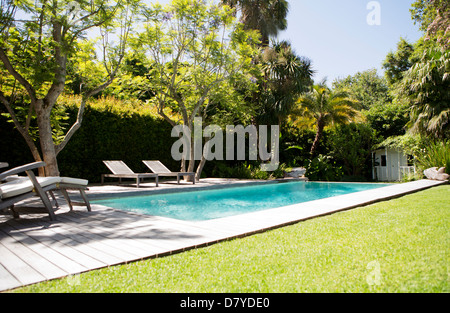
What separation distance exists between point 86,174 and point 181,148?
189 inches

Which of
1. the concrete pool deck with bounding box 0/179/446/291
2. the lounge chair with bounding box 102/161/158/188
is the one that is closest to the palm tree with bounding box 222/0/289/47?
the lounge chair with bounding box 102/161/158/188

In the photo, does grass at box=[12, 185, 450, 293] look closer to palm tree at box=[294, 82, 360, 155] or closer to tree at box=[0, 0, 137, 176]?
tree at box=[0, 0, 137, 176]

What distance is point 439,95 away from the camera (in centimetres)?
1244

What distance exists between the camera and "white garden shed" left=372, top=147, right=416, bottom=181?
1695 cm

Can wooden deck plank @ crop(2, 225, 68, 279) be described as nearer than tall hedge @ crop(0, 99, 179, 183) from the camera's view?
Yes

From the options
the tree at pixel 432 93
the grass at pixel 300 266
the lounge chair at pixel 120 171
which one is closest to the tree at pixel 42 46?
the lounge chair at pixel 120 171

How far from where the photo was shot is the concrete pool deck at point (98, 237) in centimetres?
269

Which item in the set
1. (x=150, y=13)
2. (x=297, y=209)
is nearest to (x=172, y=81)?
(x=150, y=13)

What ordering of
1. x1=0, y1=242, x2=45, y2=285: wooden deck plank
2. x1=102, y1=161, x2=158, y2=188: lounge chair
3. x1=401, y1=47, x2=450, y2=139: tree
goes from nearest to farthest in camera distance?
x1=0, y1=242, x2=45, y2=285: wooden deck plank < x1=102, y1=161, x2=158, y2=188: lounge chair < x1=401, y1=47, x2=450, y2=139: tree

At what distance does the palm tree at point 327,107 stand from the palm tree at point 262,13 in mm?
3807

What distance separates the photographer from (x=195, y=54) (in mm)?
12719

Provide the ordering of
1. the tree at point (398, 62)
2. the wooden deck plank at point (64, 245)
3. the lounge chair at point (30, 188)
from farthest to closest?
the tree at point (398, 62), the lounge chair at point (30, 188), the wooden deck plank at point (64, 245)

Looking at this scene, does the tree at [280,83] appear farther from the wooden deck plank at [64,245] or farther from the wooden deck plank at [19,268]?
the wooden deck plank at [19,268]

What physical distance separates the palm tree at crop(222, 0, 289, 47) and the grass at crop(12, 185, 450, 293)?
15.2m
